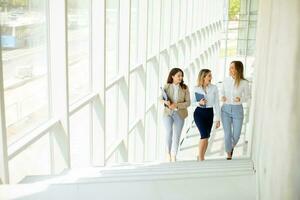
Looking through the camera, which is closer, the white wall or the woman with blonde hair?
the white wall

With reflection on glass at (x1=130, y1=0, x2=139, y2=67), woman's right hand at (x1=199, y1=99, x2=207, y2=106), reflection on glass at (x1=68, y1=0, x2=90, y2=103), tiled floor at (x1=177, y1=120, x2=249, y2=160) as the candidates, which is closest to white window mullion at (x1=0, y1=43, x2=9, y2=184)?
reflection on glass at (x1=68, y1=0, x2=90, y2=103)

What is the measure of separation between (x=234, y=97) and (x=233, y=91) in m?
0.10

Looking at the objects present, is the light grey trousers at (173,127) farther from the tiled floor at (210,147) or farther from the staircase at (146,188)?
the staircase at (146,188)

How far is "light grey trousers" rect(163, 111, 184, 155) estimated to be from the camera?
25.5 feet

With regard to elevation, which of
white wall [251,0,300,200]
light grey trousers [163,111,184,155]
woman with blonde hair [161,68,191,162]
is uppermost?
white wall [251,0,300,200]

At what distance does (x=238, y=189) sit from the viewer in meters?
2.09

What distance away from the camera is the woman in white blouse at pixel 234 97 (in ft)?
23.1

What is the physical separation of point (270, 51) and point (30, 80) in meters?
3.84

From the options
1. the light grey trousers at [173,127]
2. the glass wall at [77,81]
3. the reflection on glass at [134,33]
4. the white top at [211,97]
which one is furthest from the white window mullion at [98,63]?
the reflection on glass at [134,33]

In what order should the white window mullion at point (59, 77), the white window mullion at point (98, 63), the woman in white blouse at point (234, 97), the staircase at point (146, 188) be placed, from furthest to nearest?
the woman in white blouse at point (234, 97) → the white window mullion at point (98, 63) → the white window mullion at point (59, 77) → the staircase at point (146, 188)

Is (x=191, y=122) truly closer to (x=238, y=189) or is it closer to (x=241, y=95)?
(x=241, y=95)

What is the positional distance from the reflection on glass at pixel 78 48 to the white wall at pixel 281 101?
4.87 meters

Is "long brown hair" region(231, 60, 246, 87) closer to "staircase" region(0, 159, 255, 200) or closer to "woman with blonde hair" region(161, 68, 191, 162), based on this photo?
"woman with blonde hair" region(161, 68, 191, 162)

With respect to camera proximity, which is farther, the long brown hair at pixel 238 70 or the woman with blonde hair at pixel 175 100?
the woman with blonde hair at pixel 175 100
